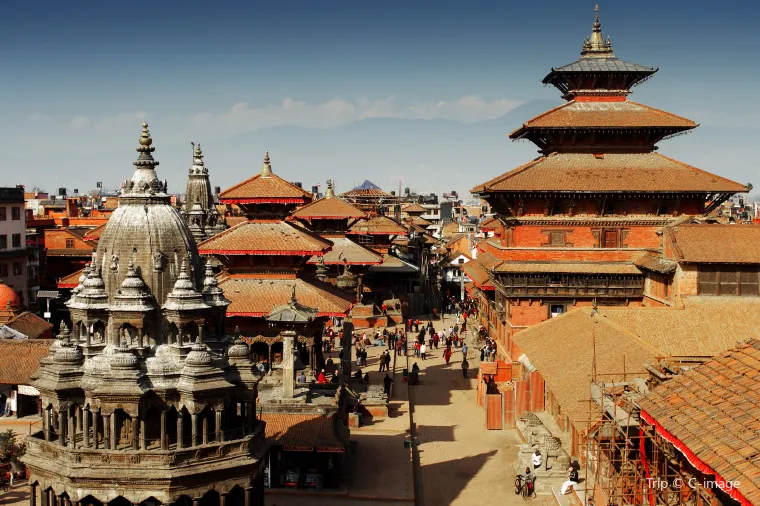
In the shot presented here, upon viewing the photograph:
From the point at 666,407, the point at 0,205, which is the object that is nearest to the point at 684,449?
the point at 666,407

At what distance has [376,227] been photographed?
70250 mm

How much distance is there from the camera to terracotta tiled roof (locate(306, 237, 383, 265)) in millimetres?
58188

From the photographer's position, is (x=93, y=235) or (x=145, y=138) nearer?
(x=145, y=138)

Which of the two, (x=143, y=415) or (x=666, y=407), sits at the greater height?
(x=666, y=407)

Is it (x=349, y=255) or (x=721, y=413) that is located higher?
(x=721, y=413)

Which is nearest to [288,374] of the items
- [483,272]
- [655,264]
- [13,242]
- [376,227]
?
[655,264]

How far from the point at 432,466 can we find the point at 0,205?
135 feet

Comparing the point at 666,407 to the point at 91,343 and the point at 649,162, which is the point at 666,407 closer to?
the point at 91,343

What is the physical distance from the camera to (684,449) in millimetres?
12453

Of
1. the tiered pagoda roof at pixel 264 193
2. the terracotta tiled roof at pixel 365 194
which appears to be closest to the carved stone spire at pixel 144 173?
the tiered pagoda roof at pixel 264 193

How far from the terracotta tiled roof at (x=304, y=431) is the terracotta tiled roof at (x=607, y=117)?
18.4 m

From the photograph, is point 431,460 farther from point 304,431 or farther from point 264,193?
point 264,193

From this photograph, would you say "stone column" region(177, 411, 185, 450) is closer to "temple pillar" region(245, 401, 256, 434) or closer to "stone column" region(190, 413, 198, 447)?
"stone column" region(190, 413, 198, 447)

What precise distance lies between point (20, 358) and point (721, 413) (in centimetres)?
2777
